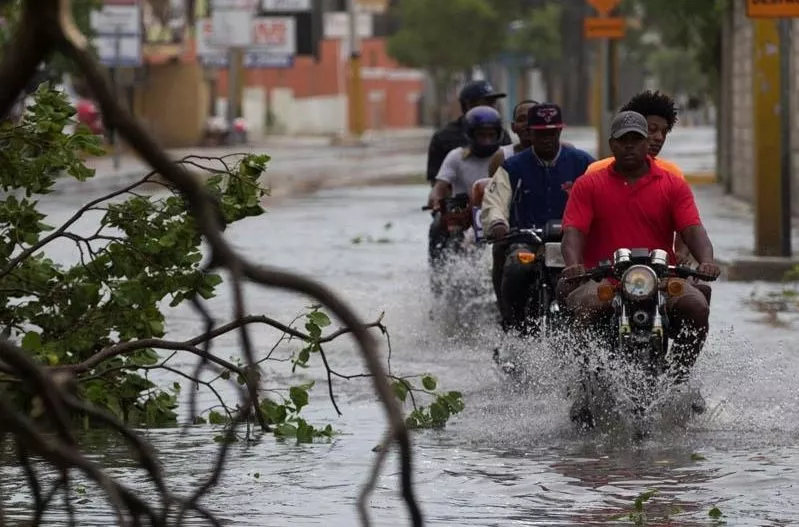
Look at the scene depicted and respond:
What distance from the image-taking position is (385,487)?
30.0 ft

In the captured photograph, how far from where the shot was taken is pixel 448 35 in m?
102

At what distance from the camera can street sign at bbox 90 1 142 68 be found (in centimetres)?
5131

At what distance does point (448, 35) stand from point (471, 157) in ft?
284

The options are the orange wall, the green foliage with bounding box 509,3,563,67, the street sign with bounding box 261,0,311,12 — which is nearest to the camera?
the street sign with bounding box 261,0,311,12

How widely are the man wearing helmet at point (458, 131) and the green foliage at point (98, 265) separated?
612 centimetres

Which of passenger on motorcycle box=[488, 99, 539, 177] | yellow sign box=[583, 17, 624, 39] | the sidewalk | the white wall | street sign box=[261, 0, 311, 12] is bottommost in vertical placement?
the white wall

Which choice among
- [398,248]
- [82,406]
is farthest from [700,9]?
[82,406]

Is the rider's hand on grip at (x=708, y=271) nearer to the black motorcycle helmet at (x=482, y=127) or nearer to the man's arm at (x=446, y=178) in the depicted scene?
the black motorcycle helmet at (x=482, y=127)

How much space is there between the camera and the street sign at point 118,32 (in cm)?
5131

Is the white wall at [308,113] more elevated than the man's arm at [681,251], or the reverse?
the man's arm at [681,251]

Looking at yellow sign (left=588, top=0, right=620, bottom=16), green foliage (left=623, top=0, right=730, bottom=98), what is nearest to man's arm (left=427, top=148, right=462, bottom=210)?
green foliage (left=623, top=0, right=730, bottom=98)

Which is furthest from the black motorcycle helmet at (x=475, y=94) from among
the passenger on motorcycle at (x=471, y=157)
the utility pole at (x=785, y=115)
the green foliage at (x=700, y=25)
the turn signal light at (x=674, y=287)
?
the green foliage at (x=700, y=25)

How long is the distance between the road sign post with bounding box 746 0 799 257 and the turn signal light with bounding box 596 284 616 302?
990 centimetres

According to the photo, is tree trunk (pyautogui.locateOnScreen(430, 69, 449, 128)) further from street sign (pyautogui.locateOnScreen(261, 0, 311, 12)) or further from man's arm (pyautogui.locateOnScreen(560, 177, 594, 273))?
man's arm (pyautogui.locateOnScreen(560, 177, 594, 273))
